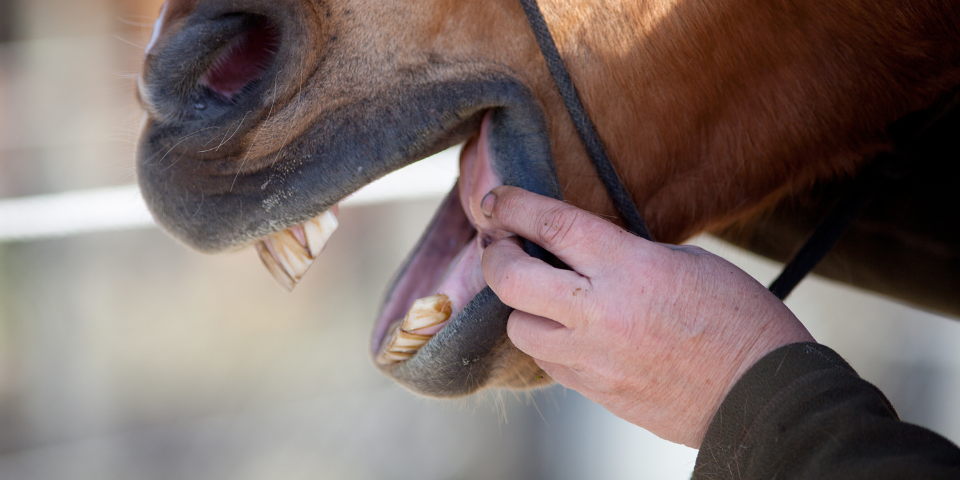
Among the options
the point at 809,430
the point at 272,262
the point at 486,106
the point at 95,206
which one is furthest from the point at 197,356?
the point at 809,430

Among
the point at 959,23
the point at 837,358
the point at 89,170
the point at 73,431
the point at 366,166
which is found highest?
the point at 959,23

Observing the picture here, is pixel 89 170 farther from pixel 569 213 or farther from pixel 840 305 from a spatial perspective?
pixel 840 305

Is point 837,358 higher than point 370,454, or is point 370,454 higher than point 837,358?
point 837,358

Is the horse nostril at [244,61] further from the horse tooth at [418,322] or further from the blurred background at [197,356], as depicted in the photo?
the blurred background at [197,356]

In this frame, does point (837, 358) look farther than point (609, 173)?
No

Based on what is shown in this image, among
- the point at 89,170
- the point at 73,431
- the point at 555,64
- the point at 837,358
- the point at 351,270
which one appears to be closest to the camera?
the point at 837,358

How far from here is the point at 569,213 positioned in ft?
1.76

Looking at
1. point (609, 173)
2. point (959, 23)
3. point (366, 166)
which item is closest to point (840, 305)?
point (959, 23)

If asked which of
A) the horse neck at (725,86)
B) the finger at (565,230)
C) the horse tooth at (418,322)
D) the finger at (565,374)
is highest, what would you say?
the horse neck at (725,86)

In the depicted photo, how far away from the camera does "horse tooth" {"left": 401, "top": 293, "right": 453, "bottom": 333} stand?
65 centimetres

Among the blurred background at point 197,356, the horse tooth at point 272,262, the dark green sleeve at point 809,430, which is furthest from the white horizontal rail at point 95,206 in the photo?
the dark green sleeve at point 809,430

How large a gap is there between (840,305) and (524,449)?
1.47m

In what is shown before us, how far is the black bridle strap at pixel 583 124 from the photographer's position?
599 mm

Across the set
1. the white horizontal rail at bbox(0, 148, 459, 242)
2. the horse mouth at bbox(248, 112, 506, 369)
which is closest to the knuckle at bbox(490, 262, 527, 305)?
the horse mouth at bbox(248, 112, 506, 369)
